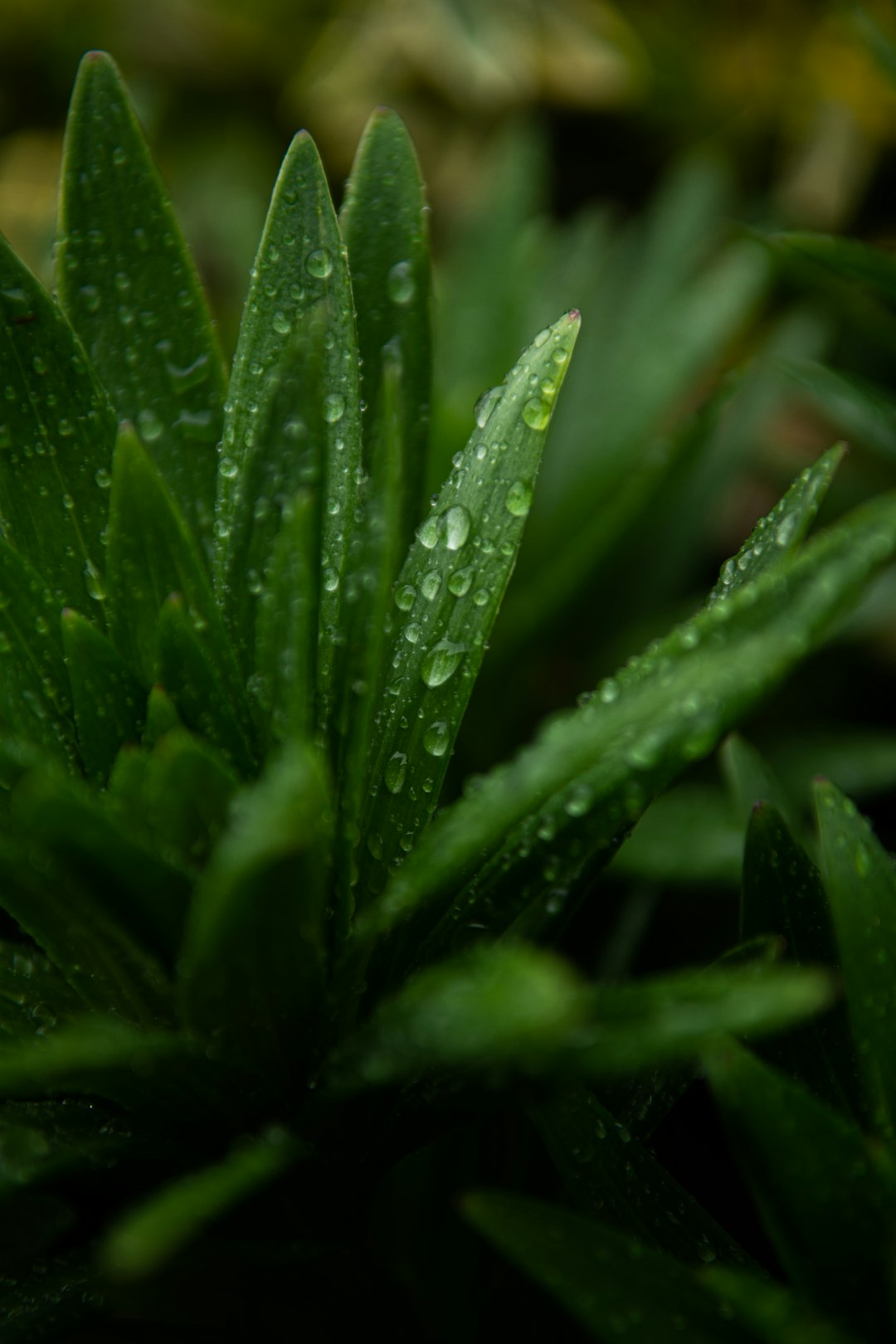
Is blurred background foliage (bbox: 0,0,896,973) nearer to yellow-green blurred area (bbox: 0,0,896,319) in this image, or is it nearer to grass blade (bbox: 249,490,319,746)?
yellow-green blurred area (bbox: 0,0,896,319)

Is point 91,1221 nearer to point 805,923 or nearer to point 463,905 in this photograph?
point 463,905

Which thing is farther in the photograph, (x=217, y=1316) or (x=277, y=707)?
(x=217, y=1316)

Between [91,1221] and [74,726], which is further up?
[74,726]

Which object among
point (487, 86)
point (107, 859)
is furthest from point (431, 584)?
point (487, 86)

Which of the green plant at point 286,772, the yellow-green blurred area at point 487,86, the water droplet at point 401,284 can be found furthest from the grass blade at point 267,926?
the yellow-green blurred area at point 487,86

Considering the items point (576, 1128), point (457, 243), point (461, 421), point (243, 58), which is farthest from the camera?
point (243, 58)

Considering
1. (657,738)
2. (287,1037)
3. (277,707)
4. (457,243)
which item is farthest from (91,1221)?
(457,243)

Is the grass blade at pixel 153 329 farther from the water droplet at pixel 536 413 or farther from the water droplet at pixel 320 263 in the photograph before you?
the water droplet at pixel 536 413

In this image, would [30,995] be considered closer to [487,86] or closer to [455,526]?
[455,526]
